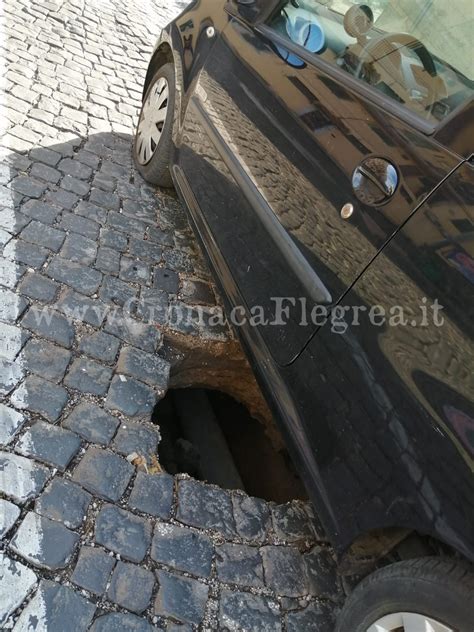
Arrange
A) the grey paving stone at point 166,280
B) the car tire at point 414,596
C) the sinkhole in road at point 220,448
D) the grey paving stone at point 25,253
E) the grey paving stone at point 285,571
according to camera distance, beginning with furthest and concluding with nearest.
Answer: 1. the sinkhole in road at point 220,448
2. the grey paving stone at point 166,280
3. the grey paving stone at point 25,253
4. the grey paving stone at point 285,571
5. the car tire at point 414,596

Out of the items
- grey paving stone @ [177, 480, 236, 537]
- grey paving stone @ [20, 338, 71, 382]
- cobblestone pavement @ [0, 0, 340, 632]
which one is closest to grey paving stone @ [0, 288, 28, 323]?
cobblestone pavement @ [0, 0, 340, 632]

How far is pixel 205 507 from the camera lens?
7.50 feet

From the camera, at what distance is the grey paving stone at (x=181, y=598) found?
1951 millimetres

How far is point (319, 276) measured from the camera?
2.05 m

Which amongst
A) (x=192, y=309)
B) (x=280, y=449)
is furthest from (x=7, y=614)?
(x=280, y=449)

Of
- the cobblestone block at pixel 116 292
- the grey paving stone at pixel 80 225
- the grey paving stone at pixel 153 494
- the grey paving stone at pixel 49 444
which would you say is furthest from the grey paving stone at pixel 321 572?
the grey paving stone at pixel 80 225

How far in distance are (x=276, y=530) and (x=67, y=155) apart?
275cm

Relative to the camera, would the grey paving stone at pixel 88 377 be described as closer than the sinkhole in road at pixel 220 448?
Yes

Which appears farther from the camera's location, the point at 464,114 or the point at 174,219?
the point at 174,219

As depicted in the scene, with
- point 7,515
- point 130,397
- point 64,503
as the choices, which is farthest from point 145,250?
point 7,515

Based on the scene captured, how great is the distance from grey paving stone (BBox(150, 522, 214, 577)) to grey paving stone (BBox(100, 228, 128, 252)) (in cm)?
169

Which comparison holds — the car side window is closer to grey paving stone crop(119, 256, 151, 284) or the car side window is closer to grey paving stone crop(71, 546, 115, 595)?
grey paving stone crop(119, 256, 151, 284)

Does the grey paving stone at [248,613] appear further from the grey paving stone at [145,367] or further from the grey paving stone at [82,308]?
the grey paving stone at [82,308]

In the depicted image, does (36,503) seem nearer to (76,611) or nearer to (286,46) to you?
(76,611)
